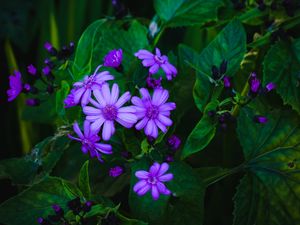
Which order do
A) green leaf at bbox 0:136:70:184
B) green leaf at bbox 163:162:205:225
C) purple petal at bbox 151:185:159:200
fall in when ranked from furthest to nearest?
1. green leaf at bbox 0:136:70:184
2. green leaf at bbox 163:162:205:225
3. purple petal at bbox 151:185:159:200

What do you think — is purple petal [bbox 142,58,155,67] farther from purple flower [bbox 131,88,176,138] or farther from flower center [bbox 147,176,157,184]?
flower center [bbox 147,176,157,184]

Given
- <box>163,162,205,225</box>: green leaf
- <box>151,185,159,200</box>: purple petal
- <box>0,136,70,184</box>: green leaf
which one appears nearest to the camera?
<box>151,185,159,200</box>: purple petal

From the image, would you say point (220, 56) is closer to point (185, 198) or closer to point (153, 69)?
point (153, 69)

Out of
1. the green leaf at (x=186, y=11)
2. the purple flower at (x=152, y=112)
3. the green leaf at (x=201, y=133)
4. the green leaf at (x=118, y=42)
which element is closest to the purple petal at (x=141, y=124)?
the purple flower at (x=152, y=112)

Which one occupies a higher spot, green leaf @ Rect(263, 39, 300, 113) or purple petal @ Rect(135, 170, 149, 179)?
green leaf @ Rect(263, 39, 300, 113)

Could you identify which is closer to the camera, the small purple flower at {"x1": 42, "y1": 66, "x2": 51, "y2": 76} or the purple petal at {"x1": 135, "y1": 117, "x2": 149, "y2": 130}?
the purple petal at {"x1": 135, "y1": 117, "x2": 149, "y2": 130}

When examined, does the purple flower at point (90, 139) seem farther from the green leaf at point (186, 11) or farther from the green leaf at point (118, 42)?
the green leaf at point (186, 11)

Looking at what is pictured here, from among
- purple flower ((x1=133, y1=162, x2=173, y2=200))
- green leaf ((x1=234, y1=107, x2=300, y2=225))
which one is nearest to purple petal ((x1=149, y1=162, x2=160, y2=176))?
purple flower ((x1=133, y1=162, x2=173, y2=200))

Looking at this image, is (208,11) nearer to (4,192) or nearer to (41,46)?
(41,46)
